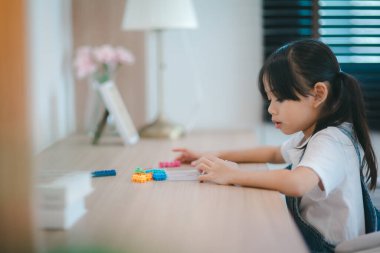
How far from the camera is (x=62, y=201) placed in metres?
0.43

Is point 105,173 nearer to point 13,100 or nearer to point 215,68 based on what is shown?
point 13,100

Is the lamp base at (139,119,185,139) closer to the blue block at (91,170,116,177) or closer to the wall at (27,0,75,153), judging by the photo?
the wall at (27,0,75,153)

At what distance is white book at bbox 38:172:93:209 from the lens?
0.35 meters

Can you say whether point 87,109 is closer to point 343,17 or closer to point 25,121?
point 343,17

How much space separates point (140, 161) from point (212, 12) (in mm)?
979

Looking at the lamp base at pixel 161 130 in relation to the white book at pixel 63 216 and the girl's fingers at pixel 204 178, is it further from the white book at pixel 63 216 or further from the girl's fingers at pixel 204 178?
the white book at pixel 63 216

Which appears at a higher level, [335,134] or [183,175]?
[335,134]

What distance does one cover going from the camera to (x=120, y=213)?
822 millimetres

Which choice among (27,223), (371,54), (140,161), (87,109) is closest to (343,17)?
(371,54)

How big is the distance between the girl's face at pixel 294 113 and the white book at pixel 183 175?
19cm

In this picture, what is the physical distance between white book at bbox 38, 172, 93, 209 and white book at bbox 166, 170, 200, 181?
702mm

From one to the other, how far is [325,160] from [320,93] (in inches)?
6.8

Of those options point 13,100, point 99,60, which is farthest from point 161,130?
point 13,100

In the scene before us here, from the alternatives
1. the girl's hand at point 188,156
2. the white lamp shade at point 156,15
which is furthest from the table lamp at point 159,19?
the girl's hand at point 188,156
